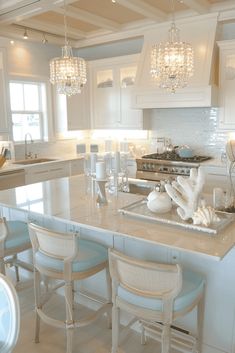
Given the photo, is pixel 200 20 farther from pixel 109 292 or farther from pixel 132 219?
pixel 109 292

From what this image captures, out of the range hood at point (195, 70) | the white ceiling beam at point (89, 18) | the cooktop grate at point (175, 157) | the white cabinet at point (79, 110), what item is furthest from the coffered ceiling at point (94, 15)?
the cooktop grate at point (175, 157)

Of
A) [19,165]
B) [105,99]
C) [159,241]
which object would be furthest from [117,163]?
[105,99]

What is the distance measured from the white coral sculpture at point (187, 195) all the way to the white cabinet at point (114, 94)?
3221 mm

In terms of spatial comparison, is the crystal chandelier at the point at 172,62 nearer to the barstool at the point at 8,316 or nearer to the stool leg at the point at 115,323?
the stool leg at the point at 115,323

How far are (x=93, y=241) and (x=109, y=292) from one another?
1.26 ft

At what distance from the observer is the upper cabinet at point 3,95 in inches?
175

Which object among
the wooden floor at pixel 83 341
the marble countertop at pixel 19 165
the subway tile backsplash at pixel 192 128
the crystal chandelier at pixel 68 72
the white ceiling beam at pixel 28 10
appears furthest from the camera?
the subway tile backsplash at pixel 192 128

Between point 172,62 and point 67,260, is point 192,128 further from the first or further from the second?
point 67,260

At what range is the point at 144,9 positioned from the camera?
394 centimetres

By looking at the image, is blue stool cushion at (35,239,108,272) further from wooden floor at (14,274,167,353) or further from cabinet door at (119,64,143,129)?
cabinet door at (119,64,143,129)

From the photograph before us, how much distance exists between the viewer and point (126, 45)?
525cm

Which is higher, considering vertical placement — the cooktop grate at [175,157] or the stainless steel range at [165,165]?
the cooktop grate at [175,157]

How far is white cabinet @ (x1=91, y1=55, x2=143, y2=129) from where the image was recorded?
5.08m

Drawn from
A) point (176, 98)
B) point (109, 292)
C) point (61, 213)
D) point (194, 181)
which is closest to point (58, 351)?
point (109, 292)
